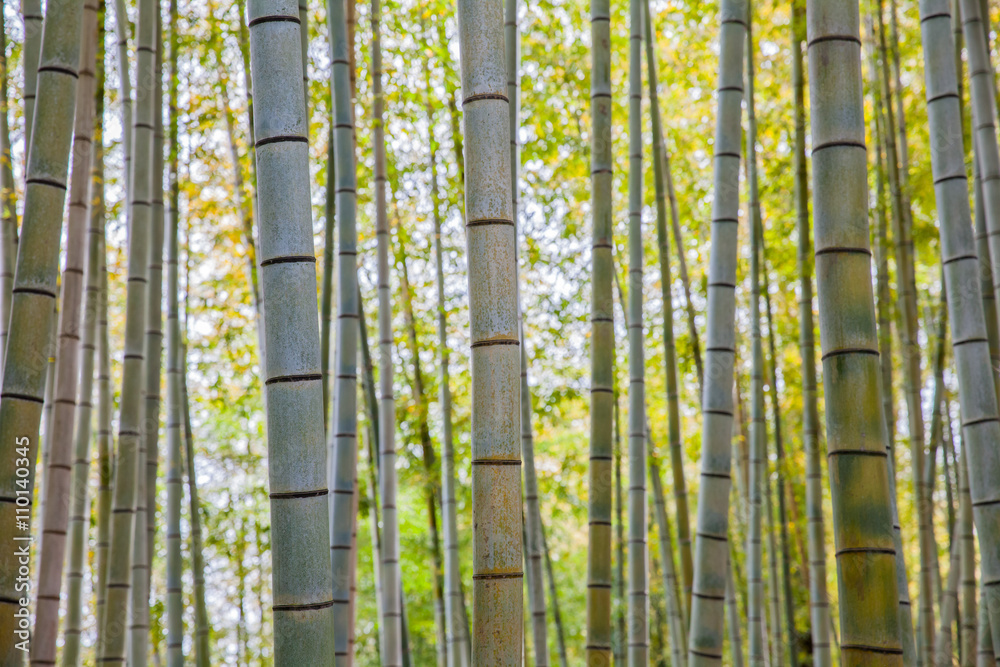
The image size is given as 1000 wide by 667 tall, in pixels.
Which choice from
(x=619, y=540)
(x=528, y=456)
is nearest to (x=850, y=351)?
(x=528, y=456)

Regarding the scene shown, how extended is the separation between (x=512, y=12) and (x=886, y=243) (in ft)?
7.81

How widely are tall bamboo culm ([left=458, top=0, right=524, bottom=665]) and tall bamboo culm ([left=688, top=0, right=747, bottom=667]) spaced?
3.46 feet

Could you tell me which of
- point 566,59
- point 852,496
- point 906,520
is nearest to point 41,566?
point 852,496

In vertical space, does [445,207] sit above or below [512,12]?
above

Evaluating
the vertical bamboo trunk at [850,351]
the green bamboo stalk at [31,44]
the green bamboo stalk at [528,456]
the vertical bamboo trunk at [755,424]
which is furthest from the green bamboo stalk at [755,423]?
the green bamboo stalk at [31,44]

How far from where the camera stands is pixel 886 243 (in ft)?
13.3

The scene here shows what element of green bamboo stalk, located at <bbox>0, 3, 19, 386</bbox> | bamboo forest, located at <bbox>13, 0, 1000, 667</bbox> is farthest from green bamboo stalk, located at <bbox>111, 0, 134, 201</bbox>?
green bamboo stalk, located at <bbox>0, 3, 19, 386</bbox>

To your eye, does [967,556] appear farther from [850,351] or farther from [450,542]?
[450,542]

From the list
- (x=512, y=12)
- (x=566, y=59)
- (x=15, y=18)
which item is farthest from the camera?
(x=566, y=59)

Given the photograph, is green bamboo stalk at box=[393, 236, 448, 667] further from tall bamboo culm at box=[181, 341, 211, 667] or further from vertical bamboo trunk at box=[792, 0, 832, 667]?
vertical bamboo trunk at box=[792, 0, 832, 667]

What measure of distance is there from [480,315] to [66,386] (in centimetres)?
145

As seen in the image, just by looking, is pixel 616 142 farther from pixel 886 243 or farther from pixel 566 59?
pixel 886 243

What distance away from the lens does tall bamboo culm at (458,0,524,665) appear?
1396mm

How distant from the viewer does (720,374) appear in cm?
243
